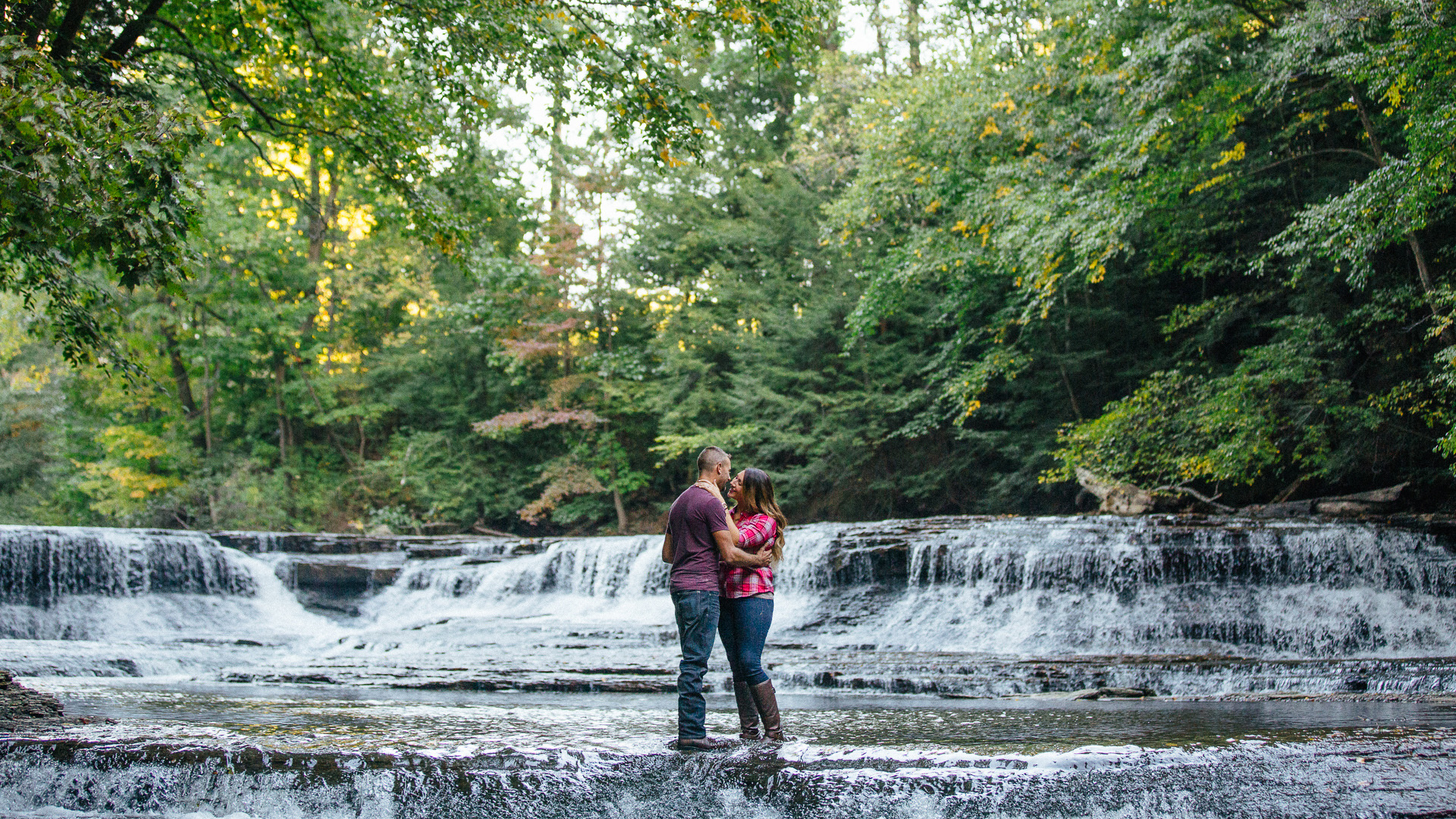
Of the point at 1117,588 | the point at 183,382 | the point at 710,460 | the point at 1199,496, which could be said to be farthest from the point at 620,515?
the point at 710,460

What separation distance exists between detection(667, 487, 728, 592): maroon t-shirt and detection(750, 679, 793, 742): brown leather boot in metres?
0.58

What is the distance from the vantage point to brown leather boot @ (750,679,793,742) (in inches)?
173

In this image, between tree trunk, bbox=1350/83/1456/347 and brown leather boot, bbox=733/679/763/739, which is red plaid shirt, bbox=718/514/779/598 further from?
tree trunk, bbox=1350/83/1456/347

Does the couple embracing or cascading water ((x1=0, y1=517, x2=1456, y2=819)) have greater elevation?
the couple embracing

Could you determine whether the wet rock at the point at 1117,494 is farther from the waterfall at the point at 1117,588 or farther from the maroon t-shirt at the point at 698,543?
the maroon t-shirt at the point at 698,543

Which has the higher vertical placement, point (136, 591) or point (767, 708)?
point (136, 591)

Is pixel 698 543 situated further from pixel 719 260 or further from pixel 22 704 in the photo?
pixel 719 260

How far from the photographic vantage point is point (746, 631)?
4.32 m

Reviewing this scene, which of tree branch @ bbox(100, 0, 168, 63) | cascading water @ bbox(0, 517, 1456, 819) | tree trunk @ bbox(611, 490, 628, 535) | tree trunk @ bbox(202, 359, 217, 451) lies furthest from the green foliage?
tree trunk @ bbox(202, 359, 217, 451)

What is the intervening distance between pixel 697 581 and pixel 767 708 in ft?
2.55

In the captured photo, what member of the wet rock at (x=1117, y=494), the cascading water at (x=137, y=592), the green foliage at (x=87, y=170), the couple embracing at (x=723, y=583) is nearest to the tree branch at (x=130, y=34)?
the green foliage at (x=87, y=170)

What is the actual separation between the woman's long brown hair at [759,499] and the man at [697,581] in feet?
0.62

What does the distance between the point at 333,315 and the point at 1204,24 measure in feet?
74.8

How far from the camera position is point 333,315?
26.3 meters
